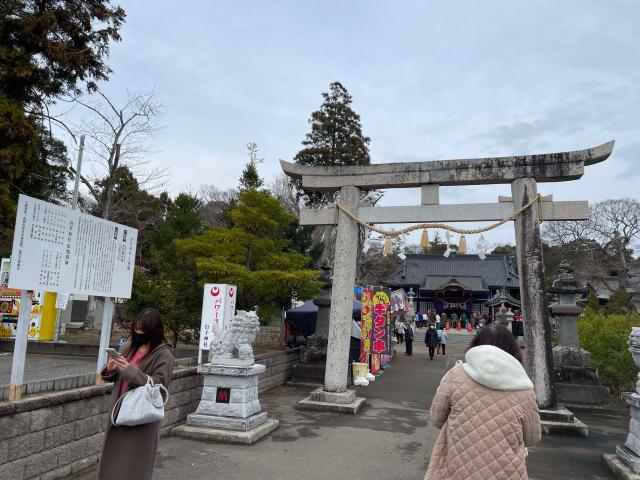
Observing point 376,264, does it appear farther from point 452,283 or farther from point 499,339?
point 499,339

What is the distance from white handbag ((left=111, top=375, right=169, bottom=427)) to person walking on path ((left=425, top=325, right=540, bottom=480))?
1.94 meters

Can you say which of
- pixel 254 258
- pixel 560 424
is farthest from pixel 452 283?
pixel 560 424

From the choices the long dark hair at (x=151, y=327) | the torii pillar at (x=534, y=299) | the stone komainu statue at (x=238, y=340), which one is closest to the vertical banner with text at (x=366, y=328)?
the torii pillar at (x=534, y=299)

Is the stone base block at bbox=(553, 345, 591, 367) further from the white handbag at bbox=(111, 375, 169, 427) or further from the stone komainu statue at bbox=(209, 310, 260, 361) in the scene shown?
the white handbag at bbox=(111, 375, 169, 427)

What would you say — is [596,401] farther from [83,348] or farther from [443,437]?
[83,348]

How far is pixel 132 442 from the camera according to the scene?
3.07 m

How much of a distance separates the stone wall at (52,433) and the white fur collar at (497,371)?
3317 millimetres

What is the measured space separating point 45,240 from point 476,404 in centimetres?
432

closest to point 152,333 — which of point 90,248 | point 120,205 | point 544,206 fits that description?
point 90,248

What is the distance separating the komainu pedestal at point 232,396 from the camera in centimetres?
636

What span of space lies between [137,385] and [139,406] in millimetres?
139

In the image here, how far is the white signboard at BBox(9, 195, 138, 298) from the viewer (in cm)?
426

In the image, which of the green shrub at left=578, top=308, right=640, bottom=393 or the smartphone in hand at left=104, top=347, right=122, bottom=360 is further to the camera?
the green shrub at left=578, top=308, right=640, bottom=393

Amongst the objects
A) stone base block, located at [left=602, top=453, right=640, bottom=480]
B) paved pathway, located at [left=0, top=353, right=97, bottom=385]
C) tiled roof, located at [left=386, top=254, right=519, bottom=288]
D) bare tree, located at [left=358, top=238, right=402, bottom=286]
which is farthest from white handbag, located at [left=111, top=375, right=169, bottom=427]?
tiled roof, located at [left=386, top=254, right=519, bottom=288]
